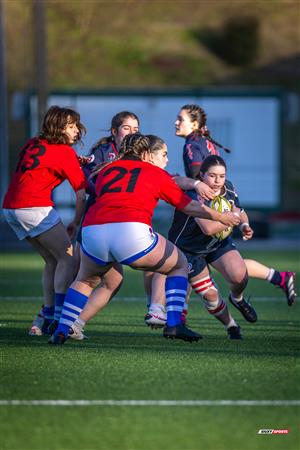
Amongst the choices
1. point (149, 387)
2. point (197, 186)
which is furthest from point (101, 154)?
point (149, 387)

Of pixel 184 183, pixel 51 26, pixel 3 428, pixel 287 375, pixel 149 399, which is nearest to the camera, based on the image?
pixel 3 428

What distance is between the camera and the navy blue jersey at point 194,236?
33.4ft

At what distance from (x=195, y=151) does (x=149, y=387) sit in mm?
3625

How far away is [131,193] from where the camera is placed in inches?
352

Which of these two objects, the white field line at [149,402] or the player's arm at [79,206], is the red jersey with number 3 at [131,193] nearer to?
the player's arm at [79,206]

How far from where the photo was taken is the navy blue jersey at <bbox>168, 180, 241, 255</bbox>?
1017 cm

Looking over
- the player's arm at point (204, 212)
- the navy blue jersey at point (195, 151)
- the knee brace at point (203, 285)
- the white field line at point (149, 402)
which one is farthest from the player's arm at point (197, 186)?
the white field line at point (149, 402)

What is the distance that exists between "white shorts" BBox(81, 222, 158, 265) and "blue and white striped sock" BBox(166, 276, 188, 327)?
1.19ft

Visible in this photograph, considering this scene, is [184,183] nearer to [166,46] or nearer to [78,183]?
→ [78,183]

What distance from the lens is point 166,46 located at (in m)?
57.8

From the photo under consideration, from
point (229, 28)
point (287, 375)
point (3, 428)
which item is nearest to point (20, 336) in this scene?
point (287, 375)

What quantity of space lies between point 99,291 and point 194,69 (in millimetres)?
46519

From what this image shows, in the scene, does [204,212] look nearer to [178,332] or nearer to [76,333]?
[178,332]

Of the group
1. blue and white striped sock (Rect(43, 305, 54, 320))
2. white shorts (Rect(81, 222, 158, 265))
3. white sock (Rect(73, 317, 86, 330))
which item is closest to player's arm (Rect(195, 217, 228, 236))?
white shorts (Rect(81, 222, 158, 265))
